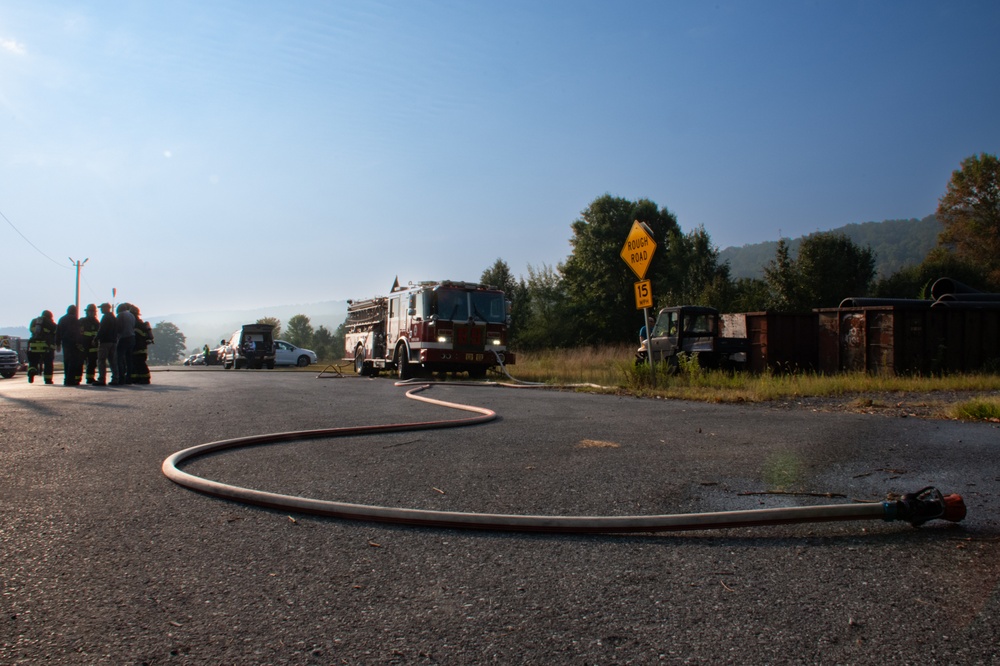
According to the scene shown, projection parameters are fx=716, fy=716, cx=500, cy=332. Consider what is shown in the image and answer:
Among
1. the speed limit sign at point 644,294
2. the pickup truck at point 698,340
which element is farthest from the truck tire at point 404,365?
the speed limit sign at point 644,294

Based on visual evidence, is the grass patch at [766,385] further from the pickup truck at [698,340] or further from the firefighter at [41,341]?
the firefighter at [41,341]

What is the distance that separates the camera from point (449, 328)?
1791cm

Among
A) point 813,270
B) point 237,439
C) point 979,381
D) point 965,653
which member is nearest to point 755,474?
point 965,653

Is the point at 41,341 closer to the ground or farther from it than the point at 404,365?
farther from it

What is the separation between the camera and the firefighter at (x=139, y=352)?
16.0 m

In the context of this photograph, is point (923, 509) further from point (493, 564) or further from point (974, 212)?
point (974, 212)

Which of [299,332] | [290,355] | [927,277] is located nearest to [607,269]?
[927,277]

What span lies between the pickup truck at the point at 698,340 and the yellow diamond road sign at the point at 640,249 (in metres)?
2.77

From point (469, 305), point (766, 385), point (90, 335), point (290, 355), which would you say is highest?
point (469, 305)

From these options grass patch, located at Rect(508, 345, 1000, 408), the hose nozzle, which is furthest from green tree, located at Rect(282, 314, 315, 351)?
the hose nozzle

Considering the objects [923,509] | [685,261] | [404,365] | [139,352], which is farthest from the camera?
[685,261]

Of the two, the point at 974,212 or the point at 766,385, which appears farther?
the point at 974,212

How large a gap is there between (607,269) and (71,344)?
39.9 m

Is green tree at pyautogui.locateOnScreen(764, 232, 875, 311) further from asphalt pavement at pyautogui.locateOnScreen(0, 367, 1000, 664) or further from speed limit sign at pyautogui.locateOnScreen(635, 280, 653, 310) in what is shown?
asphalt pavement at pyautogui.locateOnScreen(0, 367, 1000, 664)
